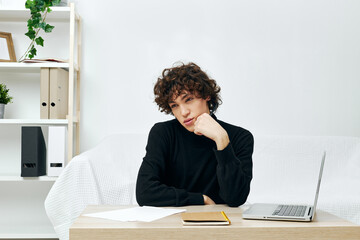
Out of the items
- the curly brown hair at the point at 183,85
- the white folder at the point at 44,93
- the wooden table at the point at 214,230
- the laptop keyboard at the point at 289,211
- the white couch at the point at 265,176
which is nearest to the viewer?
the wooden table at the point at 214,230

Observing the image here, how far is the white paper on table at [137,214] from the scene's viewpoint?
2.92 feet

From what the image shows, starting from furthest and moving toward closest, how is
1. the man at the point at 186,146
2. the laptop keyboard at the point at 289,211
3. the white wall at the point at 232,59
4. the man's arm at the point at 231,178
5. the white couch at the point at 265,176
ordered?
1. the white wall at the point at 232,59
2. the white couch at the point at 265,176
3. the man at the point at 186,146
4. the man's arm at the point at 231,178
5. the laptop keyboard at the point at 289,211

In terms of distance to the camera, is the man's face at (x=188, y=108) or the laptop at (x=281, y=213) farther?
the man's face at (x=188, y=108)

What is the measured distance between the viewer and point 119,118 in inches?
115

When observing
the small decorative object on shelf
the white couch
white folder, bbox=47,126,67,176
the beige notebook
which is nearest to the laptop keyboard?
the beige notebook

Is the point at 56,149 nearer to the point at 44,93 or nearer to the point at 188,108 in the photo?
the point at 44,93

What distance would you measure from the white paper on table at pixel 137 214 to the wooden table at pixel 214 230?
0.04 meters

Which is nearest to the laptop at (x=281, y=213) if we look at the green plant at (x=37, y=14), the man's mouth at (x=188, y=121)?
the man's mouth at (x=188, y=121)

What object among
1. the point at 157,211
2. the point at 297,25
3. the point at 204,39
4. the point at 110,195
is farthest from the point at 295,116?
the point at 157,211

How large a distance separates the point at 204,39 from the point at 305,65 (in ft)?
2.38

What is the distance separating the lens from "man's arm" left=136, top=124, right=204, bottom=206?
1.28 metres

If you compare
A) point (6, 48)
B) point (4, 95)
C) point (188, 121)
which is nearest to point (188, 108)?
point (188, 121)

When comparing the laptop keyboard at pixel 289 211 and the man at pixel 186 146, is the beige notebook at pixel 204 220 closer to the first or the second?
the laptop keyboard at pixel 289 211

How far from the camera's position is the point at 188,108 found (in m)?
1.45
